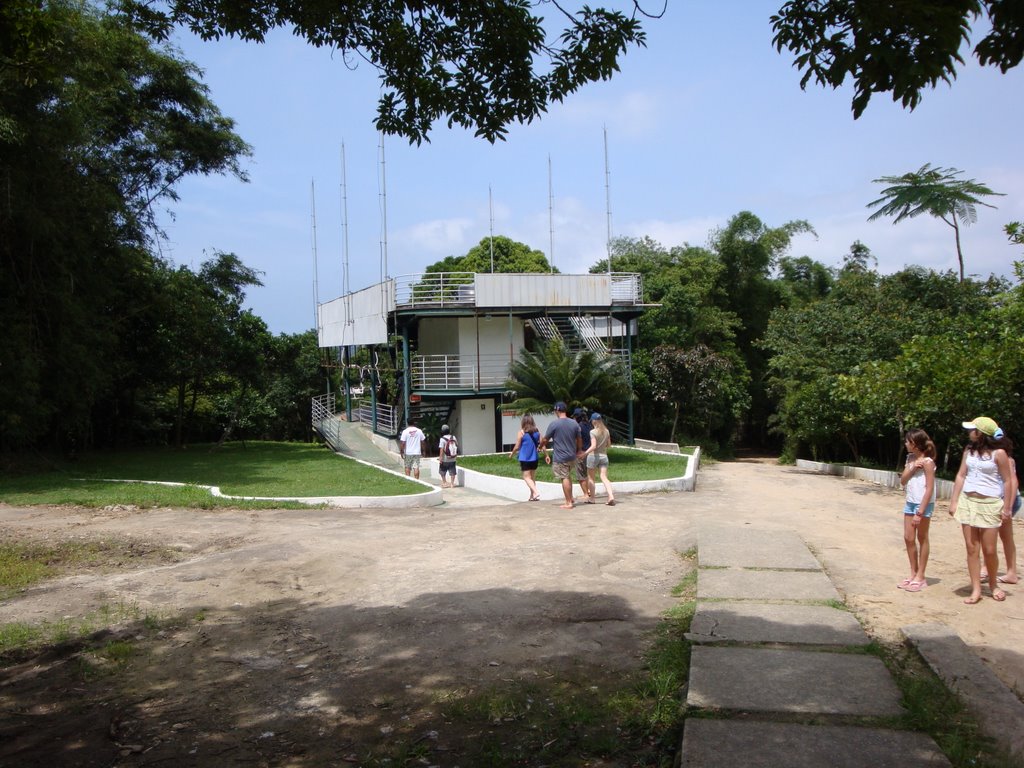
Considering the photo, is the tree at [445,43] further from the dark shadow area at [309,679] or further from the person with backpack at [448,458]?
the person with backpack at [448,458]

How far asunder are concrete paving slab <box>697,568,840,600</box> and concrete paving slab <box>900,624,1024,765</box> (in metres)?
0.97

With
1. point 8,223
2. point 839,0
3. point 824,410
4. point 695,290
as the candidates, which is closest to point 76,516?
point 8,223

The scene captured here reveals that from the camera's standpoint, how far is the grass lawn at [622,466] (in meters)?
17.1

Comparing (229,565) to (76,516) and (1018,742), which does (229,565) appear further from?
(1018,742)

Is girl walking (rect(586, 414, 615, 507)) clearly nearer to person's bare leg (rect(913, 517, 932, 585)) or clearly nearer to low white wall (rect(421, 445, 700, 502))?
low white wall (rect(421, 445, 700, 502))

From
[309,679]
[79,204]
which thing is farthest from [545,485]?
[79,204]

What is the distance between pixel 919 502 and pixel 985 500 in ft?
1.68

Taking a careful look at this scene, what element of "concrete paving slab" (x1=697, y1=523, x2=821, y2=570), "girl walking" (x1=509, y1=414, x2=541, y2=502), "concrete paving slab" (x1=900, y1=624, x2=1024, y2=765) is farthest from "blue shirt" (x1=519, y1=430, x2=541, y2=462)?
"concrete paving slab" (x1=900, y1=624, x2=1024, y2=765)

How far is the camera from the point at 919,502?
7.02m

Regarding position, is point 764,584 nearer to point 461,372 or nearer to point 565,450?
point 565,450

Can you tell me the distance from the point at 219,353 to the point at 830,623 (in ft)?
84.9

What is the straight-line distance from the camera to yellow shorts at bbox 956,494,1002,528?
661 cm

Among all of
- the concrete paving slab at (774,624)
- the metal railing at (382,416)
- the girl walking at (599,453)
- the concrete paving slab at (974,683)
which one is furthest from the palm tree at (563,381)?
the concrete paving slab at (974,683)

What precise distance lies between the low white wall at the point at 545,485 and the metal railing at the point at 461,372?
6.78m
